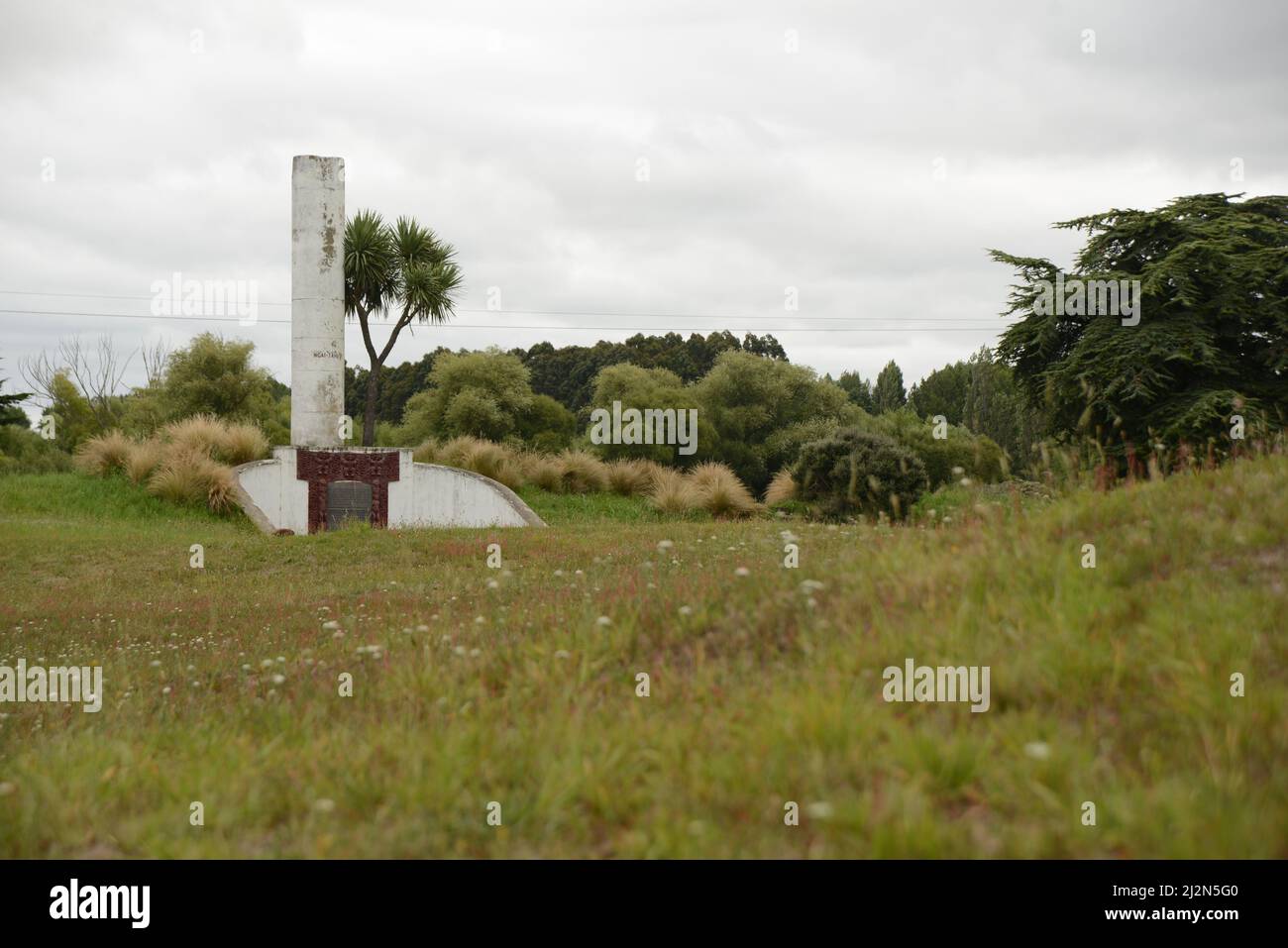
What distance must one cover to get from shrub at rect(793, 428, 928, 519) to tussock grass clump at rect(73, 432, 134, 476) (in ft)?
64.9

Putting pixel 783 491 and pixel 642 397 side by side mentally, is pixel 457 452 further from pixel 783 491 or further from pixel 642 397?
pixel 783 491

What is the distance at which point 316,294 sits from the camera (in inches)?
1035

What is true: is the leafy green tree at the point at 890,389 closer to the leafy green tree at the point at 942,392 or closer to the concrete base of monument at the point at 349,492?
the leafy green tree at the point at 942,392

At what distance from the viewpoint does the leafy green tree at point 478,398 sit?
37997mm

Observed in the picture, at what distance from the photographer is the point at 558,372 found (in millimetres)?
64250

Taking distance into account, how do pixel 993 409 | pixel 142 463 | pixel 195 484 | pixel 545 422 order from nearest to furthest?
1. pixel 195 484
2. pixel 142 463
3. pixel 545 422
4. pixel 993 409

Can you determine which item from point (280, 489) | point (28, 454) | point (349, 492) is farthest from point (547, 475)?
point (28, 454)

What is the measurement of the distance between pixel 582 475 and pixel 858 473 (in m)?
10.2

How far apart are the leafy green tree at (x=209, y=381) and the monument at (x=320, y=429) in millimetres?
15657

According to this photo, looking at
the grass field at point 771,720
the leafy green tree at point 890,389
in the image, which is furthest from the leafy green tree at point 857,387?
the grass field at point 771,720

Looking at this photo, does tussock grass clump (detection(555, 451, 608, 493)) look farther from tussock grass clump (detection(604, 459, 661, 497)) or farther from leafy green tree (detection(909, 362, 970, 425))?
leafy green tree (detection(909, 362, 970, 425))

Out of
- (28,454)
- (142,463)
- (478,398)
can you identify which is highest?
(478,398)
